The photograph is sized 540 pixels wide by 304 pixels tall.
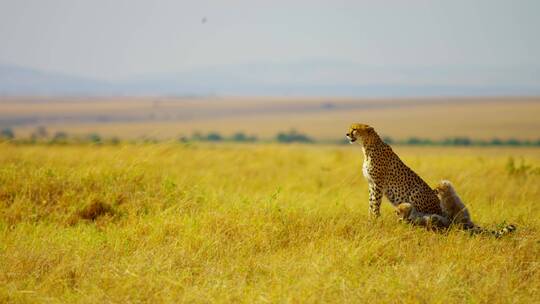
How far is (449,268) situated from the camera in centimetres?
445

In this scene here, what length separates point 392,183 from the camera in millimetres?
5820

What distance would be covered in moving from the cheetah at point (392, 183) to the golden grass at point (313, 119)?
36.4 meters

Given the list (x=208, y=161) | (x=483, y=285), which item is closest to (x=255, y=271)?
(x=483, y=285)

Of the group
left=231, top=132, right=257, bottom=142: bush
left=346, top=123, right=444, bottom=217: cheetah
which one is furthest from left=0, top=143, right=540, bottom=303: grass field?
left=231, top=132, right=257, bottom=142: bush

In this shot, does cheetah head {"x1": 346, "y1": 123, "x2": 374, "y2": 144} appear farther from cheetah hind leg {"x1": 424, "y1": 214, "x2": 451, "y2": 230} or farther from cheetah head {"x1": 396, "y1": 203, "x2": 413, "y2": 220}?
cheetah hind leg {"x1": 424, "y1": 214, "x2": 451, "y2": 230}

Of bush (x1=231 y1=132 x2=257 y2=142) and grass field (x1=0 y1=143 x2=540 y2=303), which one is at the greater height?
grass field (x1=0 y1=143 x2=540 y2=303)

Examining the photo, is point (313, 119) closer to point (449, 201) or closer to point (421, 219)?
point (449, 201)

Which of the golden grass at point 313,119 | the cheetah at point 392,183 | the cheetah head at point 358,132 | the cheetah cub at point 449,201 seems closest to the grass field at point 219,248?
the cheetah at point 392,183

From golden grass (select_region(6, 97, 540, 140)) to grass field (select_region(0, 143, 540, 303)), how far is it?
115 ft

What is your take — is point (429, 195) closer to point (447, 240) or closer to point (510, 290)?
point (447, 240)

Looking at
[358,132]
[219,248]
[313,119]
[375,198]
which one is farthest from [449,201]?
[313,119]

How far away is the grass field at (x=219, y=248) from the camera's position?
4172mm

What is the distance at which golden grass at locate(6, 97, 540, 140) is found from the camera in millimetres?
61906

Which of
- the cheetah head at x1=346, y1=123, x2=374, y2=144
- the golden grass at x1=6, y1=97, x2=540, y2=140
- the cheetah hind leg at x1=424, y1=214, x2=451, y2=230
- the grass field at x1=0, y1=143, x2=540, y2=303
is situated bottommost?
the golden grass at x1=6, y1=97, x2=540, y2=140
